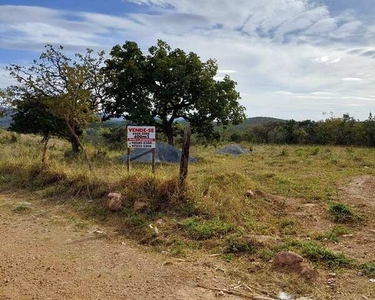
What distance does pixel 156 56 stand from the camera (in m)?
15.6

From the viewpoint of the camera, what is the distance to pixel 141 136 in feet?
25.9

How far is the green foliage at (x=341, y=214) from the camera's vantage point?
231 inches

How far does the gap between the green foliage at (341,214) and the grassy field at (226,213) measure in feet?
0.05

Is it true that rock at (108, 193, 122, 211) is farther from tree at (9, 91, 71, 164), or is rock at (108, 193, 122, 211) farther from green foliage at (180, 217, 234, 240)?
tree at (9, 91, 71, 164)

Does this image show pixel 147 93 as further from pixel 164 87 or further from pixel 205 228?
pixel 205 228

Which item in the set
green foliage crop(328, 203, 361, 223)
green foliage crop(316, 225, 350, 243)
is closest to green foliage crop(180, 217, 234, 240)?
green foliage crop(316, 225, 350, 243)

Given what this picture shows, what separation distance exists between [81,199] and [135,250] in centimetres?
269

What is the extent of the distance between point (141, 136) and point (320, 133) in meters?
24.0

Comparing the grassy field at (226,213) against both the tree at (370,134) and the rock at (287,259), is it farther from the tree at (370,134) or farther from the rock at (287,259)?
the tree at (370,134)

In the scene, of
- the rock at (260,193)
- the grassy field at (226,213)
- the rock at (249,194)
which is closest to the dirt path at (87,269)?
the grassy field at (226,213)

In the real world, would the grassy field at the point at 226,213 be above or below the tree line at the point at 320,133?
below

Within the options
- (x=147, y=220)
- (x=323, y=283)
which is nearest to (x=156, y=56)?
(x=147, y=220)

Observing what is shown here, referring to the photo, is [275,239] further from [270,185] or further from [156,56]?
[156,56]

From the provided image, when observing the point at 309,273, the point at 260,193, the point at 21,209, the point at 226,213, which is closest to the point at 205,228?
the point at 226,213
